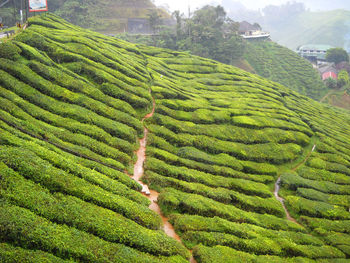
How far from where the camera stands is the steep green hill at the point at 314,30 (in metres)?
155

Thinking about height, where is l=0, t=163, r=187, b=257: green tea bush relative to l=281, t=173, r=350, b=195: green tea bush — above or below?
above

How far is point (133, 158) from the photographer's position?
735 inches

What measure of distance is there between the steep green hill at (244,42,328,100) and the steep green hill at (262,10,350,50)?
89703 millimetres

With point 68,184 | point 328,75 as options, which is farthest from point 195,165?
point 328,75

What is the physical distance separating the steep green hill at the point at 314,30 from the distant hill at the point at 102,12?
375 ft

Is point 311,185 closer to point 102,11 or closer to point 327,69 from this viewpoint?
point 327,69

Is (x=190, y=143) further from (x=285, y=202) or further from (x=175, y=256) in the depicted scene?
(x=175, y=256)

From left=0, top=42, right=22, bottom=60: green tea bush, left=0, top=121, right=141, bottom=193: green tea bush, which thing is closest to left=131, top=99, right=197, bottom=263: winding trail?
left=0, top=121, right=141, bottom=193: green tea bush

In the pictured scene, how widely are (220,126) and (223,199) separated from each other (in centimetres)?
1059

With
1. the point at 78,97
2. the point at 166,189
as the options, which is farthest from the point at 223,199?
the point at 78,97

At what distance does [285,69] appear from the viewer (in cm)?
7375

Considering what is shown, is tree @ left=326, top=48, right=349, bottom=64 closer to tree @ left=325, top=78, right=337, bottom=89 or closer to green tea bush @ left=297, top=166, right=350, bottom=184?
tree @ left=325, top=78, right=337, bottom=89

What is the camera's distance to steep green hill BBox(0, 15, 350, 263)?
10.6 meters

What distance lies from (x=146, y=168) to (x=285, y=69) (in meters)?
68.5
